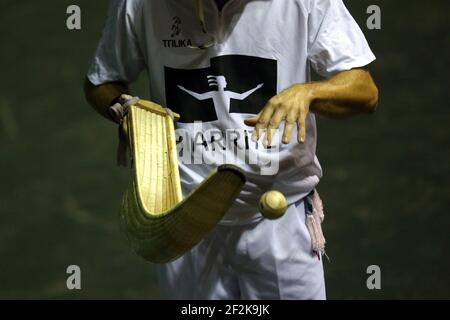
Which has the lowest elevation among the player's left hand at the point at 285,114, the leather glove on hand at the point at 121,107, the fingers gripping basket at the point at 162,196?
the fingers gripping basket at the point at 162,196

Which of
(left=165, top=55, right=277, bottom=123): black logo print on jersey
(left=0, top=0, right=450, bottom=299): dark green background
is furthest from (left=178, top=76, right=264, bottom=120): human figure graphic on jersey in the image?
(left=0, top=0, right=450, bottom=299): dark green background

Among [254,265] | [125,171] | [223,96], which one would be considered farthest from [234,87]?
[125,171]

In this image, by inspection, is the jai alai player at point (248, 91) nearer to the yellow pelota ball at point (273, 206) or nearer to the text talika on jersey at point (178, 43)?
the text talika on jersey at point (178, 43)

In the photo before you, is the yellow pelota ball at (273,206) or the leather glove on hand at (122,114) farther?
the leather glove on hand at (122,114)

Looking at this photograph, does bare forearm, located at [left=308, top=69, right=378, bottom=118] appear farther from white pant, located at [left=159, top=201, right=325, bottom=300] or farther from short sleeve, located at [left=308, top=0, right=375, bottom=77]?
white pant, located at [left=159, top=201, right=325, bottom=300]

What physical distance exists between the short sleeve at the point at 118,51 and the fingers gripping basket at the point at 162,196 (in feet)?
0.43

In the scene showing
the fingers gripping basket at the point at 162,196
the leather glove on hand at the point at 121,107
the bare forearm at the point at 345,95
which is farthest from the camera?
the leather glove on hand at the point at 121,107

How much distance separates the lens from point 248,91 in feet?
5.81

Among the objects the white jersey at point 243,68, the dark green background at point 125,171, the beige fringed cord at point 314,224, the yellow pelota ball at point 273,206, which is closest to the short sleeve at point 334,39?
the white jersey at point 243,68

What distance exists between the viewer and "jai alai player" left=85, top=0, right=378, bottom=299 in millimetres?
1744

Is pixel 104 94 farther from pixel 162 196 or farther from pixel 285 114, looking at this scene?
pixel 285 114

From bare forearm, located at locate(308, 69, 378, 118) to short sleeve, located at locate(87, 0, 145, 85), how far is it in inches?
13.3

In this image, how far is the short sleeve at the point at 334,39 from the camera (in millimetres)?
1730
